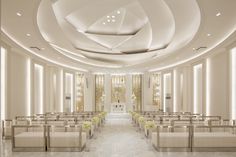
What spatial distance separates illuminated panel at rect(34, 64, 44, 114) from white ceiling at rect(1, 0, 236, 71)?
41.3 inches

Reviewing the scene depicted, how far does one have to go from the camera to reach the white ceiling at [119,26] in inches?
344

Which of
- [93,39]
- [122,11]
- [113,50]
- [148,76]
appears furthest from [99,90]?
[122,11]

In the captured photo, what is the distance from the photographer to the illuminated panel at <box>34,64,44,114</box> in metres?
17.5

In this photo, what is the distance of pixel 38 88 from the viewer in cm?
1786

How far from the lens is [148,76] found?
28172 millimetres

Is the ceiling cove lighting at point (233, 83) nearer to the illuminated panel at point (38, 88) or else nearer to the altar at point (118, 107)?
the illuminated panel at point (38, 88)

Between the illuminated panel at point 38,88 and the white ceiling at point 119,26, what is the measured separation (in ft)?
3.44

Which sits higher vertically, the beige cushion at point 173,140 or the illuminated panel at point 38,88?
the illuminated panel at point 38,88

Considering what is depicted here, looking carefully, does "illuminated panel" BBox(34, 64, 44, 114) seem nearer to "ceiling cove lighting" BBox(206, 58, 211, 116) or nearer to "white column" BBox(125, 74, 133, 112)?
"ceiling cove lighting" BBox(206, 58, 211, 116)

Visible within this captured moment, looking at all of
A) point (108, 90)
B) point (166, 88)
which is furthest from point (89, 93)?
point (166, 88)

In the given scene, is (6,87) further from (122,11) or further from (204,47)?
(204,47)

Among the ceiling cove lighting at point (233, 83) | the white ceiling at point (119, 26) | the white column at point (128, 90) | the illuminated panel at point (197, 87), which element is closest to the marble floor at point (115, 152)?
the white ceiling at point (119, 26)

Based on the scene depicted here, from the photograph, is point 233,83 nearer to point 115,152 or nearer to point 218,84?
point 218,84

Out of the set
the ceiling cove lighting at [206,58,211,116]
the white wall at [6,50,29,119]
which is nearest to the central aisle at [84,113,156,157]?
the white wall at [6,50,29,119]
